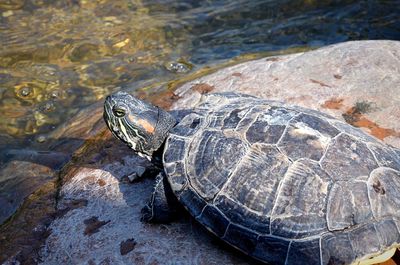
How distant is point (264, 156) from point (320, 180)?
0.45 meters

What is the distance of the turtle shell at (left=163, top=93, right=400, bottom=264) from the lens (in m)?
3.18

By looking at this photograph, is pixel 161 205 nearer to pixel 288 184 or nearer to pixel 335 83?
pixel 288 184

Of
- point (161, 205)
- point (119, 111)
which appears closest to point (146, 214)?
point (161, 205)

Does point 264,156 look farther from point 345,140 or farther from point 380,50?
point 380,50

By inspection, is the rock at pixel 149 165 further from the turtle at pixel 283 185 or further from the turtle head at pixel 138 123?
the turtle head at pixel 138 123

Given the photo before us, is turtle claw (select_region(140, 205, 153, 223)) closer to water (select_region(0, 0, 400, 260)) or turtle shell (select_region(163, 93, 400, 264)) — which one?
turtle shell (select_region(163, 93, 400, 264))

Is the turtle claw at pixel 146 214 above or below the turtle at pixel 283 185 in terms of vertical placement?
below

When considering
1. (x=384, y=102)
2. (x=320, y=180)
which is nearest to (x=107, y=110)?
(x=320, y=180)

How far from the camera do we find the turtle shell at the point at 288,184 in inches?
125

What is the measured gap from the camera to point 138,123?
425 centimetres

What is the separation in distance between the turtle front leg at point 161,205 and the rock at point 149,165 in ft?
0.25

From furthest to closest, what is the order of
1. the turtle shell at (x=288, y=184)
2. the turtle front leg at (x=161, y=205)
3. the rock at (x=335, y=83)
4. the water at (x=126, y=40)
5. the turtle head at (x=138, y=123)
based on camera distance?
the water at (x=126, y=40) < the rock at (x=335, y=83) < the turtle head at (x=138, y=123) < the turtle front leg at (x=161, y=205) < the turtle shell at (x=288, y=184)

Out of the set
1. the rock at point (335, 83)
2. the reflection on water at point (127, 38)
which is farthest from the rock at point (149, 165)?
the reflection on water at point (127, 38)

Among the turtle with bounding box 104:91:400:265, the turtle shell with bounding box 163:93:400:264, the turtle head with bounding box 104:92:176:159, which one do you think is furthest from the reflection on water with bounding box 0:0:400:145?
the turtle shell with bounding box 163:93:400:264
